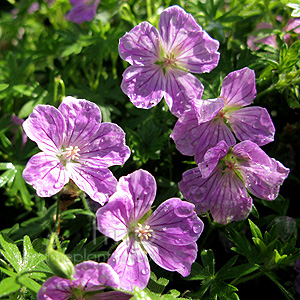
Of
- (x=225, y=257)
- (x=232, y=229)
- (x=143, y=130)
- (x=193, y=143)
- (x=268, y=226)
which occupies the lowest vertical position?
(x=225, y=257)

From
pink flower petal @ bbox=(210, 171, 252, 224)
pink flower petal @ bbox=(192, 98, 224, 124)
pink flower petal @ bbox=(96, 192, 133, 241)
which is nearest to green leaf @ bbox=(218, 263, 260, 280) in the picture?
pink flower petal @ bbox=(210, 171, 252, 224)

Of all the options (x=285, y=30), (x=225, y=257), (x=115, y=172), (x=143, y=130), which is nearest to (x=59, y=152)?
(x=115, y=172)

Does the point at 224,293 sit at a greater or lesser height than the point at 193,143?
lesser

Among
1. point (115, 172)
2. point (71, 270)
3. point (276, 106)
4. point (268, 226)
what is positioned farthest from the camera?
point (276, 106)

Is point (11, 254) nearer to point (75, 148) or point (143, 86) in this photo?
point (75, 148)

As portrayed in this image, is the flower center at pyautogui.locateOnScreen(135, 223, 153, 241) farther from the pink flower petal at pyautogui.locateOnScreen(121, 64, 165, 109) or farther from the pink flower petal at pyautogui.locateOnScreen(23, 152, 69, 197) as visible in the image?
the pink flower petal at pyautogui.locateOnScreen(121, 64, 165, 109)

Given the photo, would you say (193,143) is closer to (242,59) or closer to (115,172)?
(115,172)

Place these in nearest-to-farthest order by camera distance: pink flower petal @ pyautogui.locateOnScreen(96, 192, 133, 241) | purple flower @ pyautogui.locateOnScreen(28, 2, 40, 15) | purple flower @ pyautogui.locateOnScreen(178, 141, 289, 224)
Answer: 1. pink flower petal @ pyautogui.locateOnScreen(96, 192, 133, 241)
2. purple flower @ pyautogui.locateOnScreen(178, 141, 289, 224)
3. purple flower @ pyautogui.locateOnScreen(28, 2, 40, 15)

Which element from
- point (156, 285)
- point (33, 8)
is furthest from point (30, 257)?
point (33, 8)
